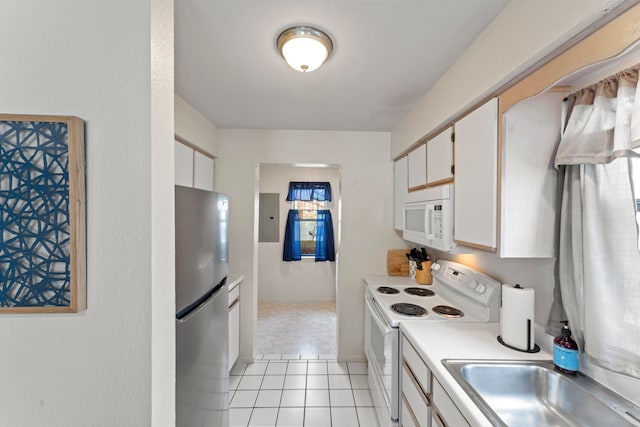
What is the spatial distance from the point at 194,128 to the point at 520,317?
8.35ft

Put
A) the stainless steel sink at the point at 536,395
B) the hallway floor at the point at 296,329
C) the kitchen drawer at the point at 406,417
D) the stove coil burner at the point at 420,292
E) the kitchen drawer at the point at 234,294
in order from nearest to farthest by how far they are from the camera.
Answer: the stainless steel sink at the point at 536,395 < the kitchen drawer at the point at 406,417 < the stove coil burner at the point at 420,292 < the kitchen drawer at the point at 234,294 < the hallway floor at the point at 296,329

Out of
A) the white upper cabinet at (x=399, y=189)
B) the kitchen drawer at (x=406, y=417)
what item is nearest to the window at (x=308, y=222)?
the white upper cabinet at (x=399, y=189)

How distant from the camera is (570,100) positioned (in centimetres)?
114

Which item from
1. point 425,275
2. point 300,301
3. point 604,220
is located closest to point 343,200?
point 425,275

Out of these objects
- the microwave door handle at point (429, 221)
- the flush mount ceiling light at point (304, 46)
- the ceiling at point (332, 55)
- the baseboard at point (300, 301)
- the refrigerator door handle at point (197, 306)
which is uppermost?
the ceiling at point (332, 55)

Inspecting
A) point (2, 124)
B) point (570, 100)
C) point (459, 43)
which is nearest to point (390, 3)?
point (459, 43)

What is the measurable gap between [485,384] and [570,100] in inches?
49.0

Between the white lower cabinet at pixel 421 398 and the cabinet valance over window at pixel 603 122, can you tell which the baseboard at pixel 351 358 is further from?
the cabinet valance over window at pixel 603 122

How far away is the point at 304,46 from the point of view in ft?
4.33

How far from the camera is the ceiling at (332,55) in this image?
1163 millimetres

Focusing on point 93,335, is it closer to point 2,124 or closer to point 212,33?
point 2,124

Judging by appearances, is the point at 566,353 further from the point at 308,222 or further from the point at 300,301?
the point at 300,301

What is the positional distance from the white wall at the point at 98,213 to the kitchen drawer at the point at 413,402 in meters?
1.15

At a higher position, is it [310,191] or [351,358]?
[310,191]
